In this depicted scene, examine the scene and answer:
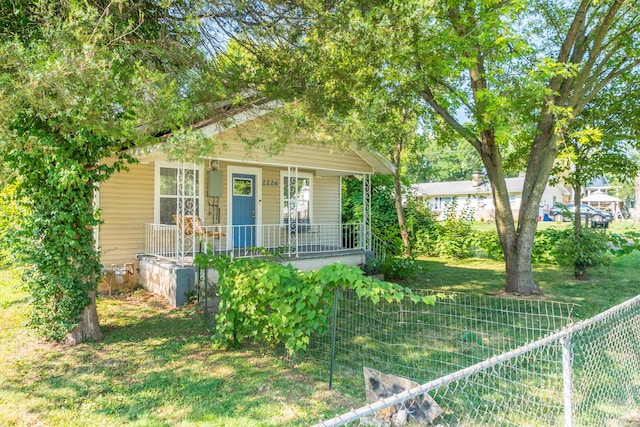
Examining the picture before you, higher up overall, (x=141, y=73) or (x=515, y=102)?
(x=515, y=102)

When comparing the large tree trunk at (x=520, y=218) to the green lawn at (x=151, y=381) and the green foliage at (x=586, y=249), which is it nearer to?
the green lawn at (x=151, y=381)

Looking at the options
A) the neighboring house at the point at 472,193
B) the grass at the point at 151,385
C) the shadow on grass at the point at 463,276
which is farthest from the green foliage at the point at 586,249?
the neighboring house at the point at 472,193

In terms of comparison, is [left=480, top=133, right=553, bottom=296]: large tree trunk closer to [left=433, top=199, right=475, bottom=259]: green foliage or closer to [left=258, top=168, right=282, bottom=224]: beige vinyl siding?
[left=258, top=168, right=282, bottom=224]: beige vinyl siding

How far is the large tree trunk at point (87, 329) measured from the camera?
4.88 meters

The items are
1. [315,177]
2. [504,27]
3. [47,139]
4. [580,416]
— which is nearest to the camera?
[580,416]

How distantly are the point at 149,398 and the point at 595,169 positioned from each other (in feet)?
35.6

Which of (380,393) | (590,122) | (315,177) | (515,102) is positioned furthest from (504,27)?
(315,177)

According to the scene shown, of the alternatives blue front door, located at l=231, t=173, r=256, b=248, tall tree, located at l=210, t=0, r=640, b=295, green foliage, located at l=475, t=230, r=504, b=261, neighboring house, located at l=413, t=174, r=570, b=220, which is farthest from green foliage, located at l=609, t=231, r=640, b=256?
neighboring house, located at l=413, t=174, r=570, b=220

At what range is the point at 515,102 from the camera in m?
6.45

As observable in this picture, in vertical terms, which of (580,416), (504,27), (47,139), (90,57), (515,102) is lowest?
(580,416)

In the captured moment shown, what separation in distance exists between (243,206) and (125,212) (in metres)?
2.83

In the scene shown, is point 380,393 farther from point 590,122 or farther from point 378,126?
point 590,122

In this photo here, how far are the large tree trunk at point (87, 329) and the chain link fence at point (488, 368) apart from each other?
9.36ft

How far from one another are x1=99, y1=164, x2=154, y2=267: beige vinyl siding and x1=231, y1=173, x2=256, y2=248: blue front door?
6.69 feet
